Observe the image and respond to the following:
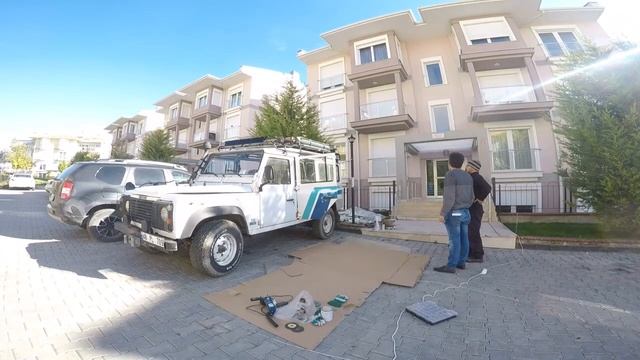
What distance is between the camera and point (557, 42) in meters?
13.3

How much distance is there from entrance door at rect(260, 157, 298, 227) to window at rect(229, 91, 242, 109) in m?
19.0

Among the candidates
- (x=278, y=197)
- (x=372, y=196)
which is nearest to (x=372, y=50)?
(x=372, y=196)

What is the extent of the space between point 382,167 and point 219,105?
650 inches

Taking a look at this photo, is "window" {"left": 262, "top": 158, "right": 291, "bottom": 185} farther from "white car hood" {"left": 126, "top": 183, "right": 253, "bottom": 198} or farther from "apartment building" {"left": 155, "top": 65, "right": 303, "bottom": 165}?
"apartment building" {"left": 155, "top": 65, "right": 303, "bottom": 165}

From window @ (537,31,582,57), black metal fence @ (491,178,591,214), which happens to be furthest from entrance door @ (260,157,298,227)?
window @ (537,31,582,57)

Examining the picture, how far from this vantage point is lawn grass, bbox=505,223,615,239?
668 cm

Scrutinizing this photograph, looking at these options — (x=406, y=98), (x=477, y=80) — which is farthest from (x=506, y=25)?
(x=406, y=98)

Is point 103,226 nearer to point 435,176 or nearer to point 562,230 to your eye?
point 562,230

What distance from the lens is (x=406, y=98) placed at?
47.1 ft

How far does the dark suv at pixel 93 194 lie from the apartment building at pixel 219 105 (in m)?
13.4

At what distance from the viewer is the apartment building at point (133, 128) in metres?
34.6

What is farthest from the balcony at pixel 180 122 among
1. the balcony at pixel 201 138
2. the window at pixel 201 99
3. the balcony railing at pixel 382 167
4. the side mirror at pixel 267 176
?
the side mirror at pixel 267 176

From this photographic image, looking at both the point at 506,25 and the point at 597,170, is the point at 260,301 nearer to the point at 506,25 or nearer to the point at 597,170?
the point at 597,170

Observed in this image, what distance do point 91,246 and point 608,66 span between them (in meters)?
12.9
